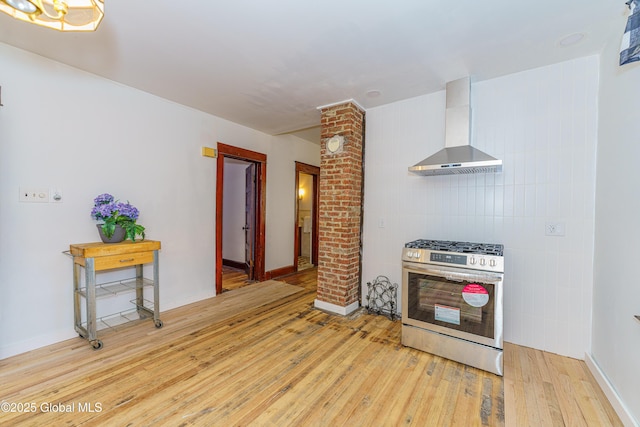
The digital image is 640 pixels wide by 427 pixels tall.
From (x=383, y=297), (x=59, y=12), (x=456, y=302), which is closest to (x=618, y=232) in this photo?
(x=456, y=302)

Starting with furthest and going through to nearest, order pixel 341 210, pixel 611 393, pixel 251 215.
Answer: pixel 251 215 < pixel 341 210 < pixel 611 393

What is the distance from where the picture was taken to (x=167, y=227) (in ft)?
11.1

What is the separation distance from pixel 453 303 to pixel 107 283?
347cm

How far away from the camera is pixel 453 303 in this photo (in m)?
2.31

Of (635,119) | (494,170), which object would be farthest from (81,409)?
(635,119)

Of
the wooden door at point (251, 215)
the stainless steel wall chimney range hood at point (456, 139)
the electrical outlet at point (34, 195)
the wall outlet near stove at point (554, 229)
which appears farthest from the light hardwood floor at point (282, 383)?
the wooden door at point (251, 215)

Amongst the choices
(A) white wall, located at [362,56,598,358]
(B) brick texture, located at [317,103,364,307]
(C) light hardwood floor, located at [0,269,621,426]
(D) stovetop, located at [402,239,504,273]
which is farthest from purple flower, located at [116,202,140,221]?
(A) white wall, located at [362,56,598,358]

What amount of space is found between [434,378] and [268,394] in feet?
4.14

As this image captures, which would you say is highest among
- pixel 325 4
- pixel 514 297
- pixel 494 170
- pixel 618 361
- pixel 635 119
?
pixel 325 4

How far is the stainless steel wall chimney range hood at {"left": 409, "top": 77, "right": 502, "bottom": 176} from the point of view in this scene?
2.49 metres

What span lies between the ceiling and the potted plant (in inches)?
51.1

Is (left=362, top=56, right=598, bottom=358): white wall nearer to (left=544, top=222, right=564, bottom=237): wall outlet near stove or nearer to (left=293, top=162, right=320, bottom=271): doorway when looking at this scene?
(left=544, top=222, right=564, bottom=237): wall outlet near stove

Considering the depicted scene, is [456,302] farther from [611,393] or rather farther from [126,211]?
[126,211]

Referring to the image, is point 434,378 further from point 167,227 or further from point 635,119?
point 167,227
